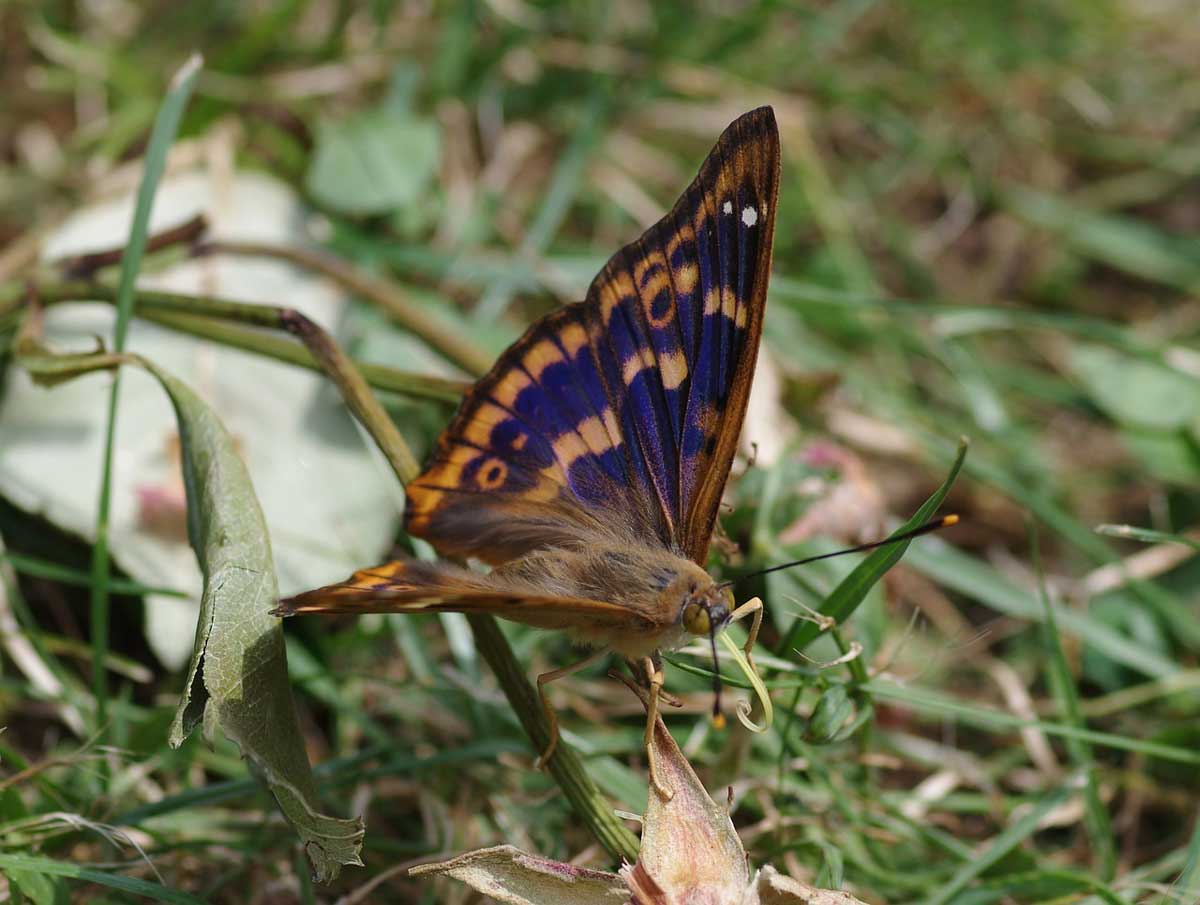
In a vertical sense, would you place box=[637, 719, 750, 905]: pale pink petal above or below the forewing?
below

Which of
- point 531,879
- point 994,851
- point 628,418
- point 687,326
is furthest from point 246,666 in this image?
point 994,851

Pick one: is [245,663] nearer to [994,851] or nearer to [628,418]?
[628,418]

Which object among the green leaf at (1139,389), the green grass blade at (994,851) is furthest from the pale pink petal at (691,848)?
the green leaf at (1139,389)

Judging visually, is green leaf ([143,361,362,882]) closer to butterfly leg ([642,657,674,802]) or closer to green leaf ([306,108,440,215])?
butterfly leg ([642,657,674,802])

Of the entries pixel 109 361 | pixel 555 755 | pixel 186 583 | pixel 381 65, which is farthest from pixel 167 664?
pixel 381 65

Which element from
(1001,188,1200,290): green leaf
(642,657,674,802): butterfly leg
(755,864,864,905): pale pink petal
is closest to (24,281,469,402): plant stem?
(642,657,674,802): butterfly leg

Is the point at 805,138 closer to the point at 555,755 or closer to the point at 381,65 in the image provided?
the point at 381,65

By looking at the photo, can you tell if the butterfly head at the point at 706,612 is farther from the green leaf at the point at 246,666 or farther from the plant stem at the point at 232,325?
the plant stem at the point at 232,325
